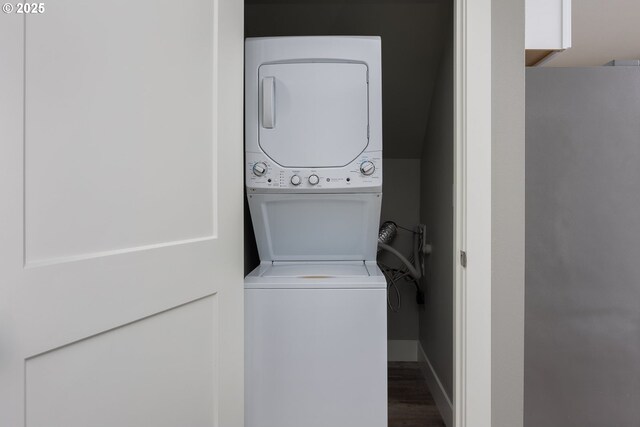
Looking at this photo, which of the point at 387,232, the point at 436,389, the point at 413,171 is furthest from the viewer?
the point at 413,171

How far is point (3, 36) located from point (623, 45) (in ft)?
15.8

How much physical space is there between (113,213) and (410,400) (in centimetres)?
202

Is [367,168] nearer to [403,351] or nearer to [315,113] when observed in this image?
[315,113]

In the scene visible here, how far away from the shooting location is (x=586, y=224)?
1.65 m

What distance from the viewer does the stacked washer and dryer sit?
4.89ft

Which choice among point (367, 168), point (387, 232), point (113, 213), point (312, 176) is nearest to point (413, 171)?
point (387, 232)

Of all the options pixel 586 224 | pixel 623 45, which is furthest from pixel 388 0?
pixel 623 45

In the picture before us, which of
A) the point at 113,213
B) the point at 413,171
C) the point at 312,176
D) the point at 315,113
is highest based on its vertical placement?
the point at 315,113

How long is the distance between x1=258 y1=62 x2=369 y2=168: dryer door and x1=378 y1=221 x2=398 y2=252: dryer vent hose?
1.04 meters

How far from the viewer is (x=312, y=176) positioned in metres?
1.73

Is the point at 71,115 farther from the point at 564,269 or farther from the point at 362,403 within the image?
the point at 564,269

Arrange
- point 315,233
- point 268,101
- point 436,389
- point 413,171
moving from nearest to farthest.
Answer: point 268,101 < point 315,233 < point 436,389 < point 413,171

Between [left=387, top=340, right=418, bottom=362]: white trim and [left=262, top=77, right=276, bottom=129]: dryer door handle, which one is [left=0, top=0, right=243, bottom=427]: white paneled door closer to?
[left=262, top=77, right=276, bottom=129]: dryer door handle

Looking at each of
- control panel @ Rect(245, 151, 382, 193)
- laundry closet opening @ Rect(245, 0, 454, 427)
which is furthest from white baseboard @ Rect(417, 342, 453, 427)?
control panel @ Rect(245, 151, 382, 193)
